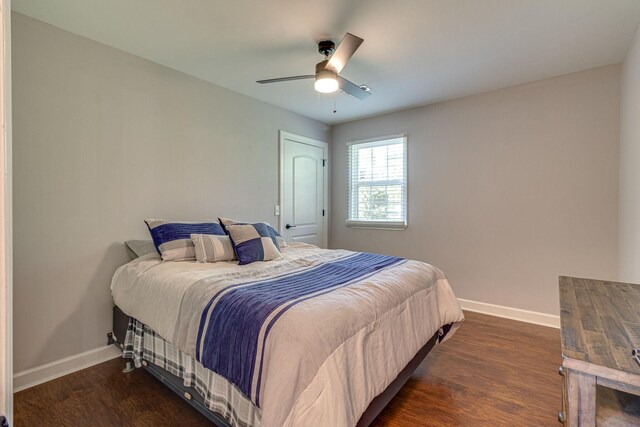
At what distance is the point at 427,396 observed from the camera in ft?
6.55

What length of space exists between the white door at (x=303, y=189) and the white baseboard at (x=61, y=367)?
2.14 metres

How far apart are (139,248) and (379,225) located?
2.92m

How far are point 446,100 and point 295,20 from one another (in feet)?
7.53

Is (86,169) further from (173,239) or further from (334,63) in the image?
(334,63)

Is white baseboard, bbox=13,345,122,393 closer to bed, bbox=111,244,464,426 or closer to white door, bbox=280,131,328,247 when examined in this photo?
bed, bbox=111,244,464,426

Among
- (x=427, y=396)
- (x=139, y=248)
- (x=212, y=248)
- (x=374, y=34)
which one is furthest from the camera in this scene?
(x=139, y=248)

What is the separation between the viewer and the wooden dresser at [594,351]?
2.63 feet

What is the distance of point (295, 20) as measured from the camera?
6.84 ft

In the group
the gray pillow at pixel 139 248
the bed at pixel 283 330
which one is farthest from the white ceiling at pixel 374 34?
the bed at pixel 283 330

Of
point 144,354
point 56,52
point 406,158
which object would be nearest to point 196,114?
point 56,52

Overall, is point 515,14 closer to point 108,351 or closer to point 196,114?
point 196,114

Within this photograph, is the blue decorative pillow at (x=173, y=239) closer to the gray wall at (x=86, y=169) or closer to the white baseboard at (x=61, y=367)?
the gray wall at (x=86, y=169)

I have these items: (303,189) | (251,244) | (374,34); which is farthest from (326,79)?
(303,189)

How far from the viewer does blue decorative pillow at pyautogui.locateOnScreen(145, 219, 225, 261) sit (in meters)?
2.32
